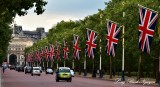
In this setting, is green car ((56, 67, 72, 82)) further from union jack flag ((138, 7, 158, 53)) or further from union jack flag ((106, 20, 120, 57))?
union jack flag ((138, 7, 158, 53))

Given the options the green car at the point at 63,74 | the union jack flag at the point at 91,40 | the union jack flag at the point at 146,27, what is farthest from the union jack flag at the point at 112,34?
the union jack flag at the point at 146,27

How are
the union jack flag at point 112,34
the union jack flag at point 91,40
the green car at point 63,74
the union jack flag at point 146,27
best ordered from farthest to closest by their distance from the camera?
the union jack flag at point 91,40
the union jack flag at point 112,34
the green car at point 63,74
the union jack flag at point 146,27

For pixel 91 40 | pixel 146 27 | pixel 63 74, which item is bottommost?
pixel 63 74

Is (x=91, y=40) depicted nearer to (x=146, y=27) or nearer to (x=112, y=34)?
(x=112, y=34)

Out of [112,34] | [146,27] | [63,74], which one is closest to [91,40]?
[112,34]

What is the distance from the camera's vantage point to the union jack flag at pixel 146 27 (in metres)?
50.7

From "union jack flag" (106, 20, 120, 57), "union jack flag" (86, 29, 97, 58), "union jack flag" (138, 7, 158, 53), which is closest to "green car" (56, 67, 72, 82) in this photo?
"union jack flag" (106, 20, 120, 57)

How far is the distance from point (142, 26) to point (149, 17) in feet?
4.87

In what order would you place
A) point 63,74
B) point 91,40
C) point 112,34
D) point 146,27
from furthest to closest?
1. point 91,40
2. point 112,34
3. point 63,74
4. point 146,27

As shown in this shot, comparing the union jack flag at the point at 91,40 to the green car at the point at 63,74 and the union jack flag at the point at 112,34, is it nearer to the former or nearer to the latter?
the union jack flag at the point at 112,34

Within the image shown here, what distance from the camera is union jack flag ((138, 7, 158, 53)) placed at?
50.7 metres

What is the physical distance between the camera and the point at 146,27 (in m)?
51.7

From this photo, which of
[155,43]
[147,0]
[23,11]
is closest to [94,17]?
[147,0]

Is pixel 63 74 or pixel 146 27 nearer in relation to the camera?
pixel 146 27
